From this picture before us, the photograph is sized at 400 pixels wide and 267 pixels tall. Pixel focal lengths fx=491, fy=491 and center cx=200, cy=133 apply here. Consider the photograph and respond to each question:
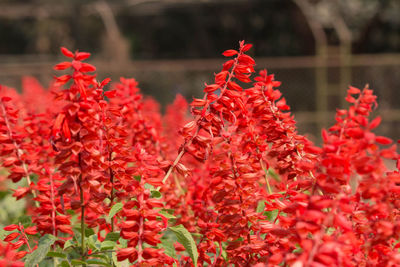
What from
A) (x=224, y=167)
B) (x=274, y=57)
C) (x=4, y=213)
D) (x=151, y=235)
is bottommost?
(x=4, y=213)

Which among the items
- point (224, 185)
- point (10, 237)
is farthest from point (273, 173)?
point (10, 237)

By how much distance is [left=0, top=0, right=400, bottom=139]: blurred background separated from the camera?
10.6m

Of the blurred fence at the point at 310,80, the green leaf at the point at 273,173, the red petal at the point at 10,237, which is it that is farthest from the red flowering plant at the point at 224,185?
the blurred fence at the point at 310,80

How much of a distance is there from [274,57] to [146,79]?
4.38 metres

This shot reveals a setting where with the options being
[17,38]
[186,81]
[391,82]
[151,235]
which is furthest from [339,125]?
[17,38]

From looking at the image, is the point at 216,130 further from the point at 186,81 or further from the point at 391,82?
the point at 391,82

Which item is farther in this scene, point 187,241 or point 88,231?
point 88,231

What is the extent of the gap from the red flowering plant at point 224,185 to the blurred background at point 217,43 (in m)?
8.90

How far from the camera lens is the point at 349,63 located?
34.6 feet

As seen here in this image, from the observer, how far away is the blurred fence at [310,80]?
10.5 meters

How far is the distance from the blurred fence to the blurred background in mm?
22

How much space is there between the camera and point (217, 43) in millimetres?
13297

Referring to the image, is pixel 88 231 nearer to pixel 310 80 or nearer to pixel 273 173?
pixel 273 173

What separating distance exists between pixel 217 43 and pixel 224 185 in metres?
12.2
